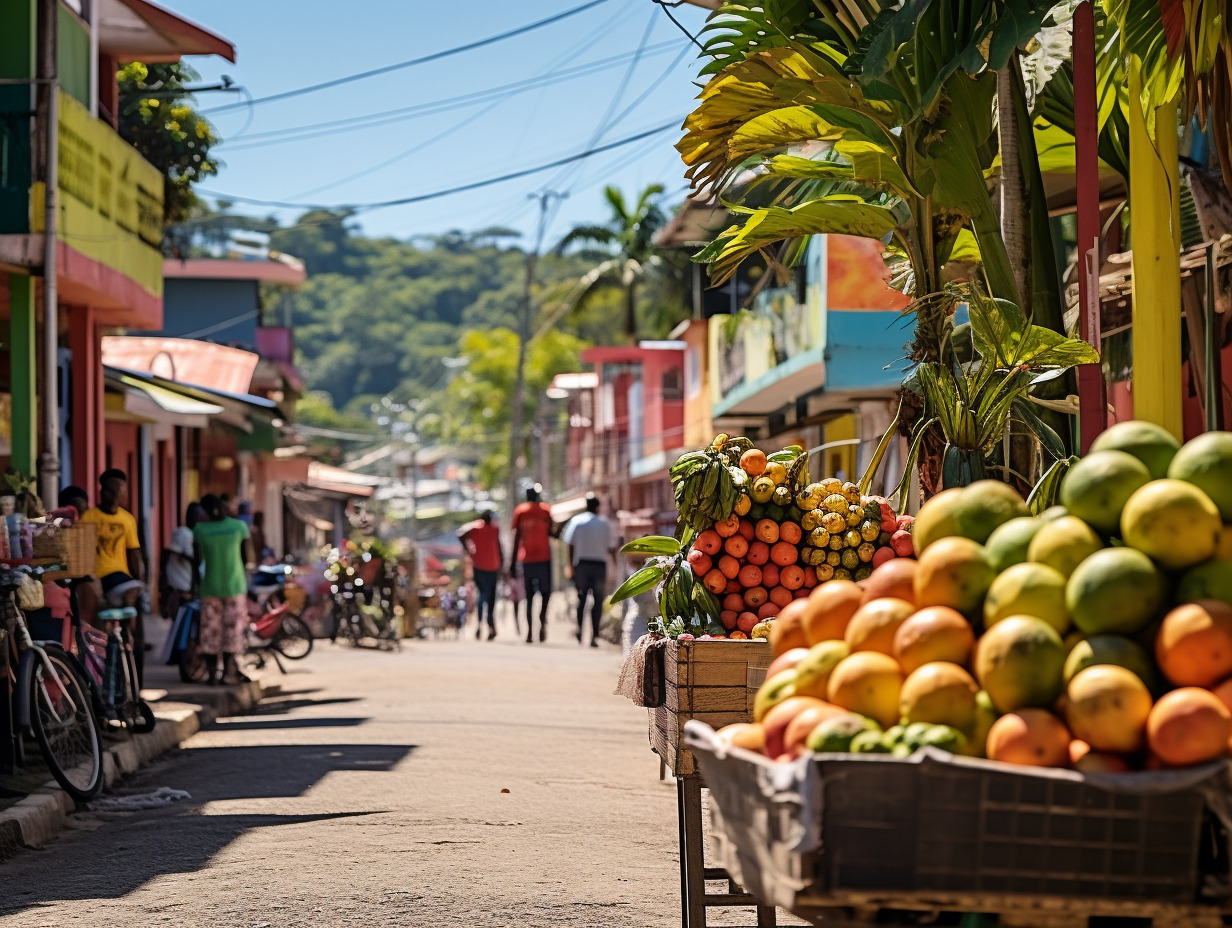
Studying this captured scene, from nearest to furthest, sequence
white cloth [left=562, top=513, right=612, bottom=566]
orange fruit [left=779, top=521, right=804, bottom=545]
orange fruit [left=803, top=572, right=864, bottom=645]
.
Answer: orange fruit [left=803, top=572, right=864, bottom=645] < orange fruit [left=779, top=521, right=804, bottom=545] < white cloth [left=562, top=513, right=612, bottom=566]

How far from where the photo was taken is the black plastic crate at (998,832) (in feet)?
9.68

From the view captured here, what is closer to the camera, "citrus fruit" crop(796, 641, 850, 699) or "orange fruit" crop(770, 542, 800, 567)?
"citrus fruit" crop(796, 641, 850, 699)

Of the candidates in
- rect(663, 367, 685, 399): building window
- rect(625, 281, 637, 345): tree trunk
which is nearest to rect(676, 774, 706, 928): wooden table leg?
rect(663, 367, 685, 399): building window

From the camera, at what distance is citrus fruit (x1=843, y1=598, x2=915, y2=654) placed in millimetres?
3435

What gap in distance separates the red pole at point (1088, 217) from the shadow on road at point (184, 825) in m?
4.15

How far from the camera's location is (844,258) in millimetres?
19844

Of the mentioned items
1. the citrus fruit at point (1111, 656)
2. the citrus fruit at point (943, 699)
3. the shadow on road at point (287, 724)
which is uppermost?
the citrus fruit at point (1111, 656)

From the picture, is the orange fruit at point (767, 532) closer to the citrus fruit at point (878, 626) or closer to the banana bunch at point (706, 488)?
the banana bunch at point (706, 488)

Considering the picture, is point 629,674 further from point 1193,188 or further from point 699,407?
point 699,407

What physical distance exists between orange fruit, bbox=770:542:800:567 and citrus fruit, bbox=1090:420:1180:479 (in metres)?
2.82

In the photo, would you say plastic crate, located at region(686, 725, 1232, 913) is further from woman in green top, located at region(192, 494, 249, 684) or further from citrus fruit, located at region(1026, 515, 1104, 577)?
woman in green top, located at region(192, 494, 249, 684)

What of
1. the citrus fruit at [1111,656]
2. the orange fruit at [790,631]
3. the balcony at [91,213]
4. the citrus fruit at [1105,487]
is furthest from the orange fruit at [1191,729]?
the balcony at [91,213]

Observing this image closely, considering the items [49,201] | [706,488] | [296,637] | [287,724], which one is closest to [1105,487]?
[706,488]

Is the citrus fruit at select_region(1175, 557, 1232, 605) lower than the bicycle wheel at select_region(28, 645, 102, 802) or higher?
higher
